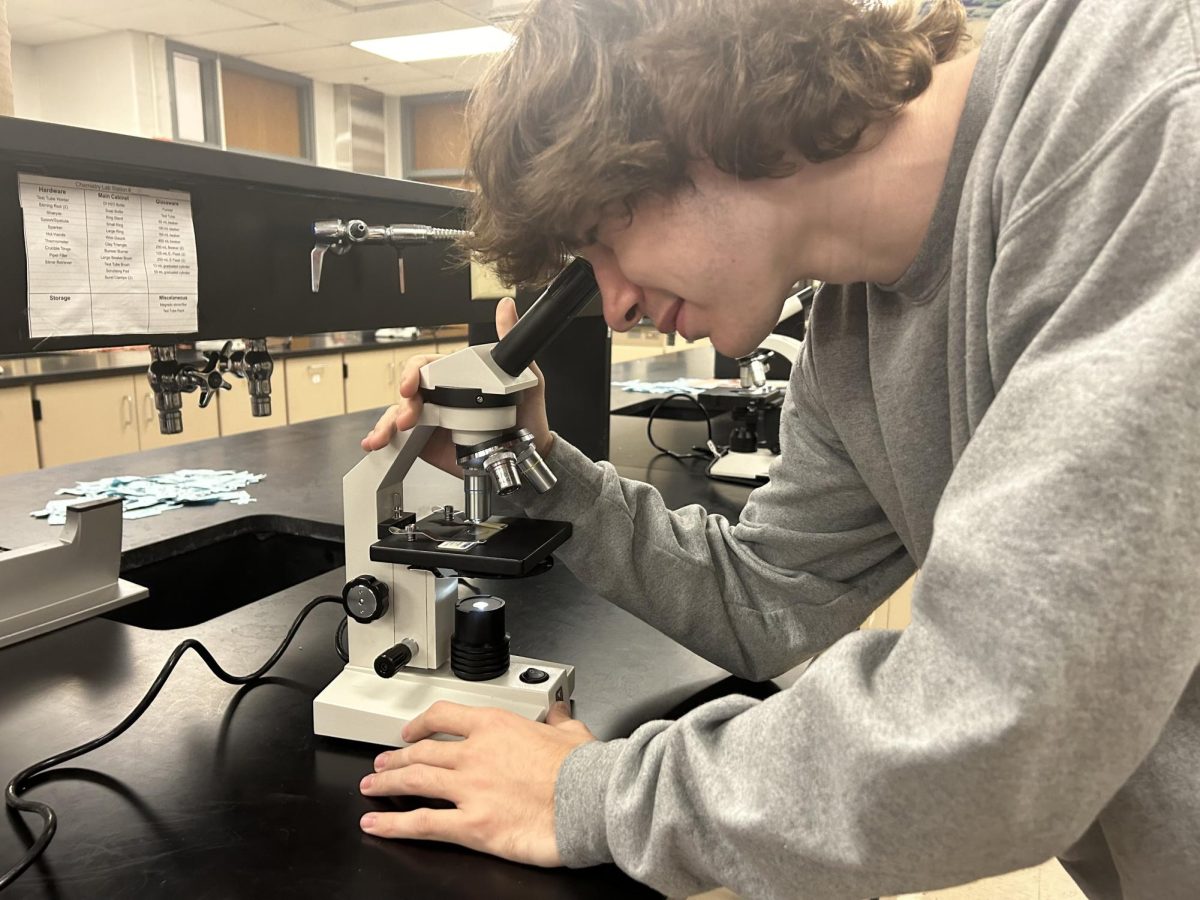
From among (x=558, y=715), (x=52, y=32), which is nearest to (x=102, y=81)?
(x=52, y=32)

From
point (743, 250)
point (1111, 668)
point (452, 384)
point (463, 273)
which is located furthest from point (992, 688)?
point (463, 273)

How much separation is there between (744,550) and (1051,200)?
544 mm

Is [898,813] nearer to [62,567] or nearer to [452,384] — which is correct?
[452,384]

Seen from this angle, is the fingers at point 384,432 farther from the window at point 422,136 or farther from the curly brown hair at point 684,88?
the window at point 422,136

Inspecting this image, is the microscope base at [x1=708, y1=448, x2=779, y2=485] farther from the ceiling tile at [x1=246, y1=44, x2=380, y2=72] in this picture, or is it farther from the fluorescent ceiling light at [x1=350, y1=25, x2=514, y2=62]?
the ceiling tile at [x1=246, y1=44, x2=380, y2=72]

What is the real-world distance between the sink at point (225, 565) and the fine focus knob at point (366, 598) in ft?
1.97

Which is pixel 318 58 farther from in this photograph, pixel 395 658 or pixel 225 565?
pixel 395 658

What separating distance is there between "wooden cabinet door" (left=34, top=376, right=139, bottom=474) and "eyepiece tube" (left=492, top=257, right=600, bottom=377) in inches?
Result: 127

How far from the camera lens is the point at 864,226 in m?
0.74

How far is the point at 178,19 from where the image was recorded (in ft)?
17.7

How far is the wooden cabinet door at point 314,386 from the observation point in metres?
4.37

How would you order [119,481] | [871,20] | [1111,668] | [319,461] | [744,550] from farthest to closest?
[319,461] → [119,481] → [744,550] → [871,20] → [1111,668]

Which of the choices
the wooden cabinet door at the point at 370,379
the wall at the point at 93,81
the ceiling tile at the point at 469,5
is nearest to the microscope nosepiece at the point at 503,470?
the wooden cabinet door at the point at 370,379

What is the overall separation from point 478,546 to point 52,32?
639cm
